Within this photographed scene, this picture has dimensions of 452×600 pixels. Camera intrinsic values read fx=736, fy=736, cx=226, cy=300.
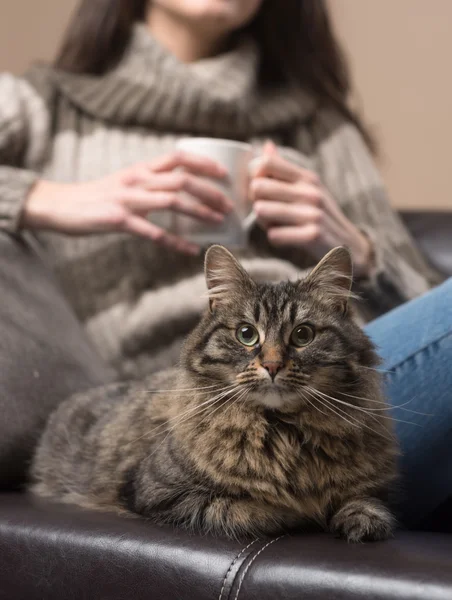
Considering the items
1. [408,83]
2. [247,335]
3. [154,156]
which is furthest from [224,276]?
[408,83]

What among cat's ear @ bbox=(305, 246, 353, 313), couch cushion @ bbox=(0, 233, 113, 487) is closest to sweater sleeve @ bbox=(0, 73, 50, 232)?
couch cushion @ bbox=(0, 233, 113, 487)

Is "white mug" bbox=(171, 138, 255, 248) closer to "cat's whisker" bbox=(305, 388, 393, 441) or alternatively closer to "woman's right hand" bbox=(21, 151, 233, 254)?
"woman's right hand" bbox=(21, 151, 233, 254)

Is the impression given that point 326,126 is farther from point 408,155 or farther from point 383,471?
point 383,471

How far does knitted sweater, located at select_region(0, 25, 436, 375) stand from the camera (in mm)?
Result: 1626

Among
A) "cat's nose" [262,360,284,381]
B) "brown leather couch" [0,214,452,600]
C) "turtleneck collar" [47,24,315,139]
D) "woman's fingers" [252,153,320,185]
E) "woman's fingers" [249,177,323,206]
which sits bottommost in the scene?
"brown leather couch" [0,214,452,600]

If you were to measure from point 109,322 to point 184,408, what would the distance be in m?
0.65

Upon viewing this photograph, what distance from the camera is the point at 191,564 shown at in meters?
0.85

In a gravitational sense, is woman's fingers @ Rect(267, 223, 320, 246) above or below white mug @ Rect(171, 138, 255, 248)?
below

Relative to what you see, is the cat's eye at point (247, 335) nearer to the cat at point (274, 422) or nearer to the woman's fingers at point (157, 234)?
the cat at point (274, 422)

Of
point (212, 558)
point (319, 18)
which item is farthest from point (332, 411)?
point (319, 18)

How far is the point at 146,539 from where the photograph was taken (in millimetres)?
899

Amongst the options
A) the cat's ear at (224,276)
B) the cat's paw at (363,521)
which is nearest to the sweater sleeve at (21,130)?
the cat's ear at (224,276)

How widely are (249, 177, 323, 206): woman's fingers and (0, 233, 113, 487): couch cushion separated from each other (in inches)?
17.6

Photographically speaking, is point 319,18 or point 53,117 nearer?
point 53,117
